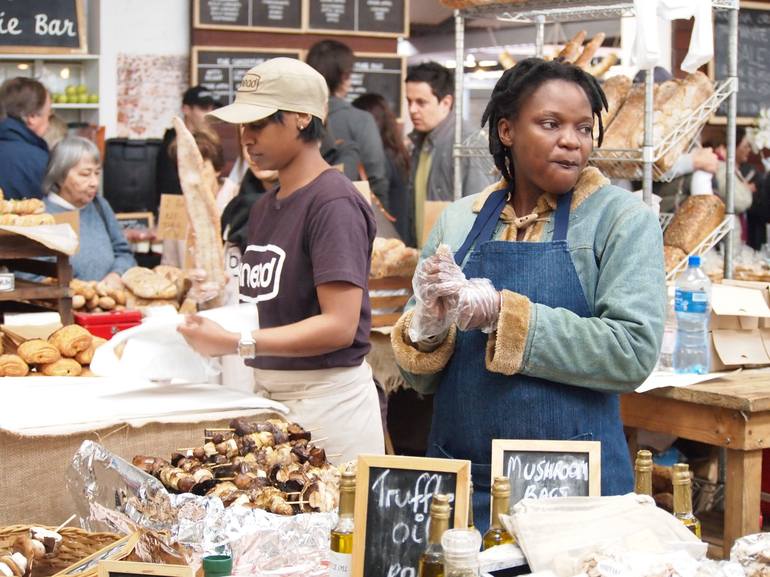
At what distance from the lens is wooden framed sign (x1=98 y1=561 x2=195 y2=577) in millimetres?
1797

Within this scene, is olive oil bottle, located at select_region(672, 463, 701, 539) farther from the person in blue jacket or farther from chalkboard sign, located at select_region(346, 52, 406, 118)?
chalkboard sign, located at select_region(346, 52, 406, 118)

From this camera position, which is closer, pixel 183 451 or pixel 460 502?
pixel 460 502

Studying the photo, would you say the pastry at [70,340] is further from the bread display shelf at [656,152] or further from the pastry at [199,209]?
the bread display shelf at [656,152]

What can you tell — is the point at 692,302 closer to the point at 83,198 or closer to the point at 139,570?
the point at 139,570

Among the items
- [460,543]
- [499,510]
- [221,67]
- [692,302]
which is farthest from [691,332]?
[221,67]

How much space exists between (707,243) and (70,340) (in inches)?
101

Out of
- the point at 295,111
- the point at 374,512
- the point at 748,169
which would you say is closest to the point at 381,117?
the point at 748,169

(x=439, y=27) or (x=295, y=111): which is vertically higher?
(x=439, y=27)

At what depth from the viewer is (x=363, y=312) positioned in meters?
3.20

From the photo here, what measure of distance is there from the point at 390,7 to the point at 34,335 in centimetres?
594

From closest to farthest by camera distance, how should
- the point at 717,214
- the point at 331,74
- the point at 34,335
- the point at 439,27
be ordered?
the point at 34,335
the point at 717,214
the point at 331,74
the point at 439,27

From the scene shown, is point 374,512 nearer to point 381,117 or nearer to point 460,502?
point 460,502

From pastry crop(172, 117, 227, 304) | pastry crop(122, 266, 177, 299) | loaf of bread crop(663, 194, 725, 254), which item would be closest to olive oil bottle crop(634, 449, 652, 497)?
pastry crop(172, 117, 227, 304)

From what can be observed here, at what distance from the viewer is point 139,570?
1834 millimetres
